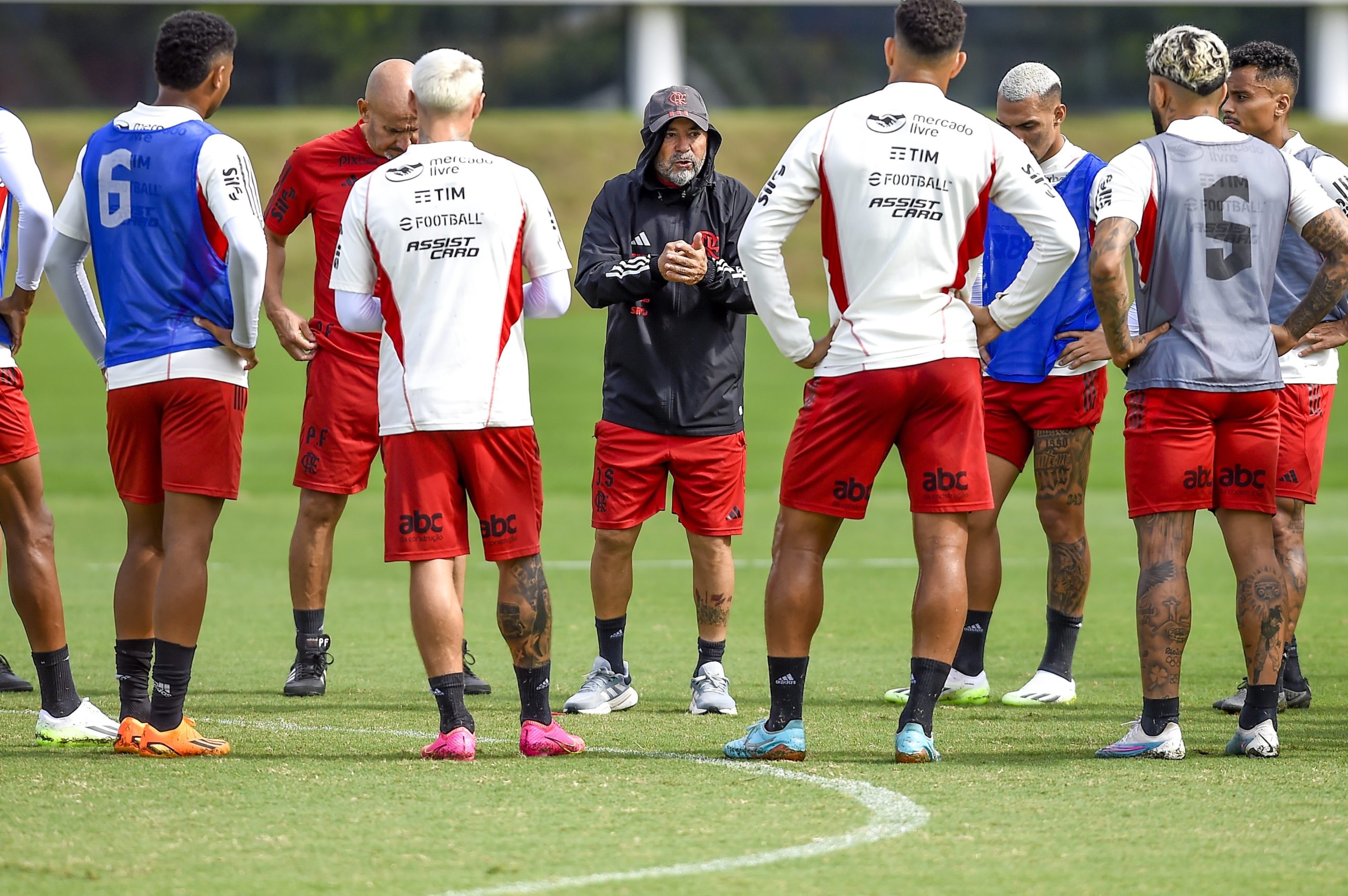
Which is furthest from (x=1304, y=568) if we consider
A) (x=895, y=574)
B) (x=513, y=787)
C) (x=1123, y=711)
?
(x=895, y=574)

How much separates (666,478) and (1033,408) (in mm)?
1624

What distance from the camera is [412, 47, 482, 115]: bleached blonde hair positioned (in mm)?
5320

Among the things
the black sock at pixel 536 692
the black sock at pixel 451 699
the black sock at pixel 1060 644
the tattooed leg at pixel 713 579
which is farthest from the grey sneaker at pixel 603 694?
the black sock at pixel 1060 644

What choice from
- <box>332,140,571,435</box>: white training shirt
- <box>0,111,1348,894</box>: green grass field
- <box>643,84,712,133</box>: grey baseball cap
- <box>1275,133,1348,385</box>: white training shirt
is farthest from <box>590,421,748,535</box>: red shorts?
<box>1275,133,1348,385</box>: white training shirt

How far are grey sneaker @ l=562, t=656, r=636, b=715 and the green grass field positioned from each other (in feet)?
0.50

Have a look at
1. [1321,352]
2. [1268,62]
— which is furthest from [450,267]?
[1321,352]

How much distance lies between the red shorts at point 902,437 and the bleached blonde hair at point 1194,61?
4.04 ft

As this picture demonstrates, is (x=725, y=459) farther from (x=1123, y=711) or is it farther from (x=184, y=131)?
(x=184, y=131)

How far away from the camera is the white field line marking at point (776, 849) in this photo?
12.5 ft

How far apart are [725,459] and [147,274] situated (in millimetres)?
2442

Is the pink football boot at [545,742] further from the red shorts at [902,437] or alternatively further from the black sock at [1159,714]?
the black sock at [1159,714]

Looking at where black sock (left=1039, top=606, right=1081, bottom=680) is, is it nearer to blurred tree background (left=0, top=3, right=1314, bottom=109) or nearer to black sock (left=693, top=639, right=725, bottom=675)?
black sock (left=693, top=639, right=725, bottom=675)

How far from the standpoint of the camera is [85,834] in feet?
14.1

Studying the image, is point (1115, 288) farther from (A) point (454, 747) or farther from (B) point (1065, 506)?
(A) point (454, 747)
